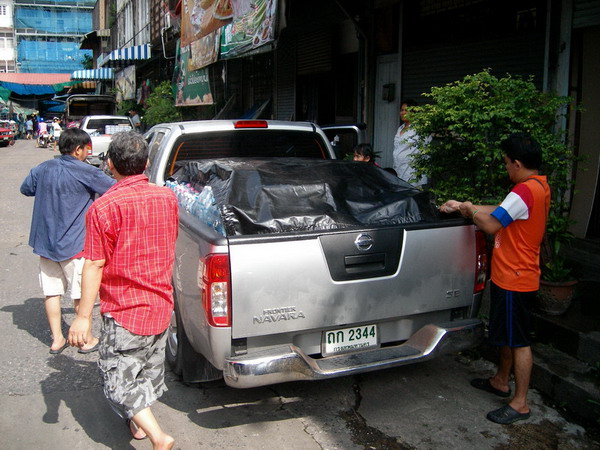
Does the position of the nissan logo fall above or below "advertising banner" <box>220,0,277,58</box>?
below

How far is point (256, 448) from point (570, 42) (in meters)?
5.36

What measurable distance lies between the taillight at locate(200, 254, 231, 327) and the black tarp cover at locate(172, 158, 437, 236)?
0.46 m

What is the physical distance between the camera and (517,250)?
12.1 ft

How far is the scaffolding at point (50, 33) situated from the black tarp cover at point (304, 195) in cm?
7454

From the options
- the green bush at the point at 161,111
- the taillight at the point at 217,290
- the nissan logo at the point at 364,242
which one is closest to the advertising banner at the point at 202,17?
the green bush at the point at 161,111

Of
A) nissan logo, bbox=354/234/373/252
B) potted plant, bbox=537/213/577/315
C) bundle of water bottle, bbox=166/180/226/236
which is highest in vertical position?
bundle of water bottle, bbox=166/180/226/236

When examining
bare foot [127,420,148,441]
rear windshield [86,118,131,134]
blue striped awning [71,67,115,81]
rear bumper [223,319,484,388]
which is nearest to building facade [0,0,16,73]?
blue striped awning [71,67,115,81]

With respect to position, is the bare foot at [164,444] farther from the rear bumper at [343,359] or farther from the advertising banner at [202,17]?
the advertising banner at [202,17]

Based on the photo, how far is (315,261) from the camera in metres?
3.33

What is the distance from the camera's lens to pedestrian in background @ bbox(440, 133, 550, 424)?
3.59m

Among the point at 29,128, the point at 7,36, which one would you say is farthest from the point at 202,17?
the point at 7,36

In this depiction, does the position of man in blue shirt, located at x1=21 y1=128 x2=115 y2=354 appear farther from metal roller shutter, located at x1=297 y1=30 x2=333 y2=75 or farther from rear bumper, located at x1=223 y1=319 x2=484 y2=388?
metal roller shutter, located at x1=297 y1=30 x2=333 y2=75

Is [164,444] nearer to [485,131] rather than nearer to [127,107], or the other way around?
→ [485,131]

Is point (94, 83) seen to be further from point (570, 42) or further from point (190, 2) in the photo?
point (570, 42)
